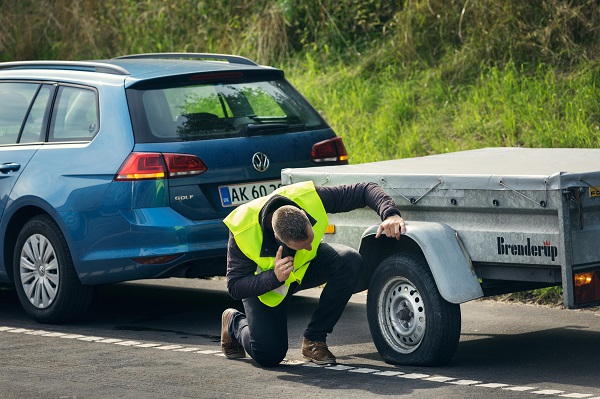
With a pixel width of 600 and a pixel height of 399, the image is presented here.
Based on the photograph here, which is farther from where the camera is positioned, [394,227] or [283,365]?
[283,365]

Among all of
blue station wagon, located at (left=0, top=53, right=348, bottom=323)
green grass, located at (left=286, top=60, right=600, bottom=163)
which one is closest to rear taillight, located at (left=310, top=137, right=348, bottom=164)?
blue station wagon, located at (left=0, top=53, right=348, bottom=323)

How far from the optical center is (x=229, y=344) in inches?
298

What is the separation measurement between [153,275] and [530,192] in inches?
117

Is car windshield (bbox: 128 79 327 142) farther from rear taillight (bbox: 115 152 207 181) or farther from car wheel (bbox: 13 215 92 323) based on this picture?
car wheel (bbox: 13 215 92 323)

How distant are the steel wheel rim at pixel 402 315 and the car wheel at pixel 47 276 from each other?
2490mm

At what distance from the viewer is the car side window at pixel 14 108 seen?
9.35 m

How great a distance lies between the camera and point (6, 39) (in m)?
18.8

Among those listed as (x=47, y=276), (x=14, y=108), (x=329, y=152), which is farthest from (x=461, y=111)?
(x=47, y=276)

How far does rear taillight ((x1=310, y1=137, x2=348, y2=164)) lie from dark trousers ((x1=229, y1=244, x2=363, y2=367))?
1.84m

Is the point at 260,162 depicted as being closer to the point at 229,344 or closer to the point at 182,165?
the point at 182,165

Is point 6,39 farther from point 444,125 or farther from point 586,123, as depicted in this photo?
point 586,123

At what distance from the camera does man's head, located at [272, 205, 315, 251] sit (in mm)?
6680

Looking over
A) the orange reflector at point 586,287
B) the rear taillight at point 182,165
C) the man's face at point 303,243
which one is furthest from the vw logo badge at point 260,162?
the orange reflector at point 586,287

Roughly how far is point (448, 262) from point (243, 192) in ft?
7.23
